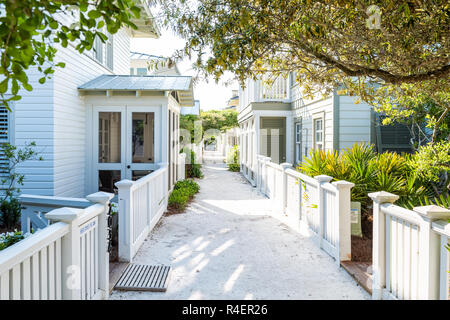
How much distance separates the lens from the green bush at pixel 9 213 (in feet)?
20.6

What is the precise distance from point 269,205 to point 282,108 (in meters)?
5.46

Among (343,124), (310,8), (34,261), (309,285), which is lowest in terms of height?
(309,285)

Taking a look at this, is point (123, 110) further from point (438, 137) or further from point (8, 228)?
point (438, 137)

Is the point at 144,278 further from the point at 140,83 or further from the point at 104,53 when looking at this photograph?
the point at 104,53

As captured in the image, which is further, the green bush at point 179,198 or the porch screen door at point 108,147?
the green bush at point 179,198

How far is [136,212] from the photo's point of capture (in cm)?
498

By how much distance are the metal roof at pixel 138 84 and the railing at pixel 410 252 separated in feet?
17.7

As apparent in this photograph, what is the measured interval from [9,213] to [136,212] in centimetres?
311

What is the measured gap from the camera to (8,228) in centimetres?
626

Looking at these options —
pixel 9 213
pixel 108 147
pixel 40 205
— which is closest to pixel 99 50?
pixel 108 147

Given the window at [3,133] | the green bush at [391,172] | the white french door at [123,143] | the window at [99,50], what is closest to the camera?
the green bush at [391,172]

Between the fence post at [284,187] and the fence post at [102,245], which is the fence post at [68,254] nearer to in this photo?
the fence post at [102,245]

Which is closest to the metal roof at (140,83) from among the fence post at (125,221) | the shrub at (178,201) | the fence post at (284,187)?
the shrub at (178,201)
